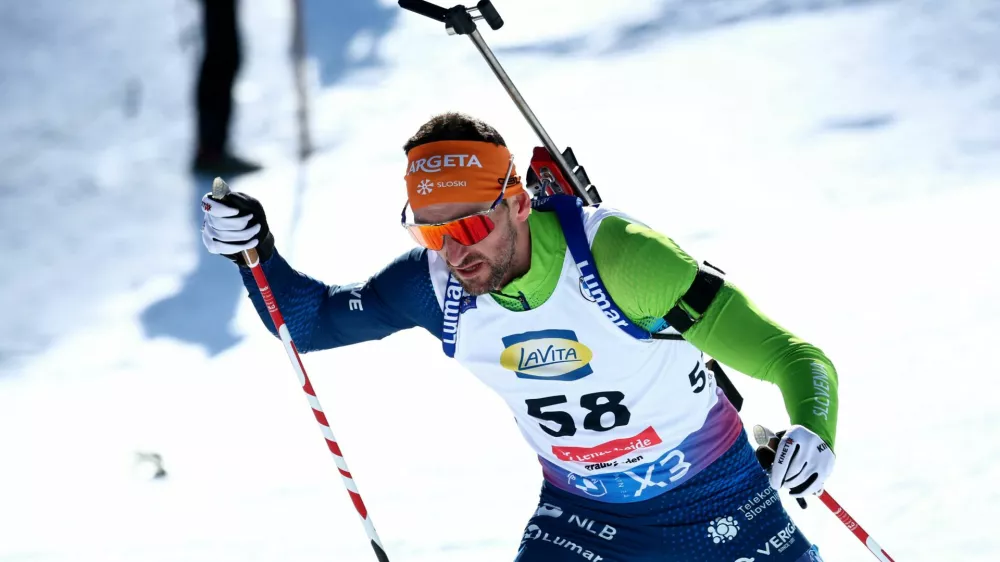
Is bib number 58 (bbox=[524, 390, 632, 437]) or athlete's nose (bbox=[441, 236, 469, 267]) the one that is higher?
athlete's nose (bbox=[441, 236, 469, 267])

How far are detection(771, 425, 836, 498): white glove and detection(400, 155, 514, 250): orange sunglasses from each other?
807 millimetres

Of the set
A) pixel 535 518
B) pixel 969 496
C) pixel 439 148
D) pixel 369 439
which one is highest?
pixel 439 148

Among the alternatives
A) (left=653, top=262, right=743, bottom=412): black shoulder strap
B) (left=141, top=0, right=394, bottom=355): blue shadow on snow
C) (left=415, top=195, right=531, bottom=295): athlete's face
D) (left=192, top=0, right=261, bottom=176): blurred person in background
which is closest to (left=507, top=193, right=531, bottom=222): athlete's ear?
(left=415, top=195, right=531, bottom=295): athlete's face

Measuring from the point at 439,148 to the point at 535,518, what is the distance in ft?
3.23

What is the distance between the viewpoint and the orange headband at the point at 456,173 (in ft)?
8.56

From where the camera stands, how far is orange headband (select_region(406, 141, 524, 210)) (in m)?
2.61

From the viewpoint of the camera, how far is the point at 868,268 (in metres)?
5.84

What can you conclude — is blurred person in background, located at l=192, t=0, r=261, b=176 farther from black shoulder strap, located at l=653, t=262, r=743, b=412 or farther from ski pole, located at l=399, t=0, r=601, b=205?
black shoulder strap, located at l=653, t=262, r=743, b=412

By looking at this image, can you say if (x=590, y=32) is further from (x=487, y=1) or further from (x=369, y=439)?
(x=487, y=1)

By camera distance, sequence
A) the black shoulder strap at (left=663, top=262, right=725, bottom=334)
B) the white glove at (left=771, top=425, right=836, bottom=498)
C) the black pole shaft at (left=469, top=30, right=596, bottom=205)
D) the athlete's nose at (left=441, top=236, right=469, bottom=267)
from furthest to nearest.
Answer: the black pole shaft at (left=469, top=30, right=596, bottom=205)
the athlete's nose at (left=441, top=236, right=469, bottom=267)
the black shoulder strap at (left=663, top=262, right=725, bottom=334)
the white glove at (left=771, top=425, right=836, bottom=498)

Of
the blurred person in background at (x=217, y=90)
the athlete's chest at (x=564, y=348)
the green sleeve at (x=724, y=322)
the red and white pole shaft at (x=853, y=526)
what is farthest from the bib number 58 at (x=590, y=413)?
the blurred person in background at (x=217, y=90)

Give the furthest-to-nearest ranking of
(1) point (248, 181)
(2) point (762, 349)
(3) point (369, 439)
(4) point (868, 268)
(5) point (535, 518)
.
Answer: (1) point (248, 181), (4) point (868, 268), (3) point (369, 439), (5) point (535, 518), (2) point (762, 349)

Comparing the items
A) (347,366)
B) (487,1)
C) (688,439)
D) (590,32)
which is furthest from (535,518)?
(590,32)

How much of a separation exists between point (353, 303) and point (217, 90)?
6507 mm
